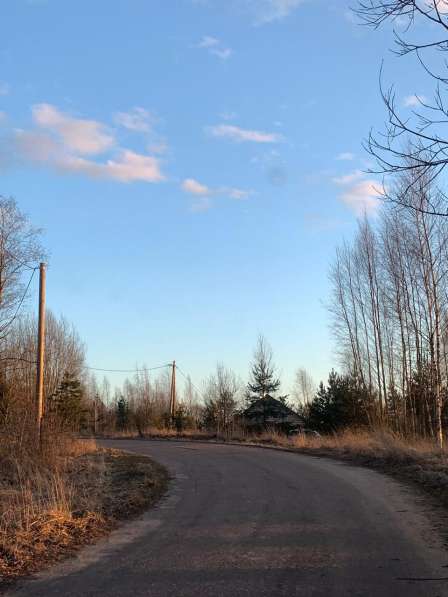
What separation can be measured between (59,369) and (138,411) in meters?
10.9

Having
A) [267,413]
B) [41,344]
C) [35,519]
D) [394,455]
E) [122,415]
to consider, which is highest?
[41,344]

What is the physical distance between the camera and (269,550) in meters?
7.64

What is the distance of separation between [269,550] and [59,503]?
13.1 ft

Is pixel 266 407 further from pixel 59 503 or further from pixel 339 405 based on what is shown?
pixel 59 503

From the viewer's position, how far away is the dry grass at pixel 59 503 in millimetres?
7688

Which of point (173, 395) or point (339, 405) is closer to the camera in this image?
point (339, 405)

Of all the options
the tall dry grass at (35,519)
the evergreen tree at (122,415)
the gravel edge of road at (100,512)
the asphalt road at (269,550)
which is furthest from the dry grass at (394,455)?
the evergreen tree at (122,415)

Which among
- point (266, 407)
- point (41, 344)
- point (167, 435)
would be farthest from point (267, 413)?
point (41, 344)

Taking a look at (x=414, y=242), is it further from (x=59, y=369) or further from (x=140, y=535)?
(x=59, y=369)

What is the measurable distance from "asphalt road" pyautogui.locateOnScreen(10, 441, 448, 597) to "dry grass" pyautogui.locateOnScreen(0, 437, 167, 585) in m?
0.44

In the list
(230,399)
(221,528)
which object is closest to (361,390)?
(230,399)

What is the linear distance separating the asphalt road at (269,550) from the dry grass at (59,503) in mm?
436

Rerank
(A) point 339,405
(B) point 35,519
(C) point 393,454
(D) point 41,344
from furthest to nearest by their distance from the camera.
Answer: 1. (A) point 339,405
2. (D) point 41,344
3. (C) point 393,454
4. (B) point 35,519

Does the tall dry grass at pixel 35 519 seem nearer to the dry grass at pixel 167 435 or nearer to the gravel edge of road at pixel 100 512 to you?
the gravel edge of road at pixel 100 512
